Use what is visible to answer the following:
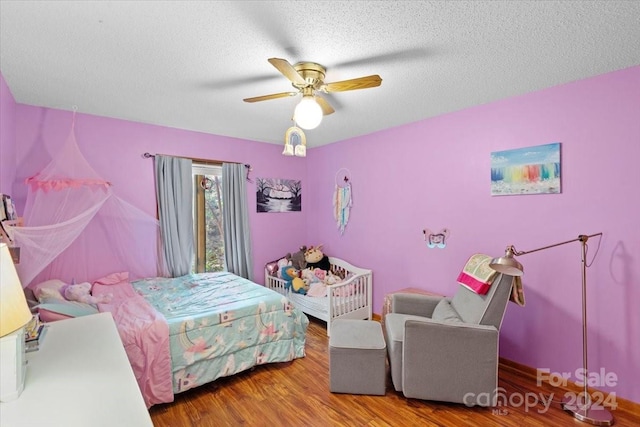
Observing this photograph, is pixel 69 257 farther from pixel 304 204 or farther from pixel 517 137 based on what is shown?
pixel 517 137

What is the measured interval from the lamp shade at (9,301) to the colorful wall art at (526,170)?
332 cm

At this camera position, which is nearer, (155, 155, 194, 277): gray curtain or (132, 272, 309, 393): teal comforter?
(132, 272, 309, 393): teal comforter

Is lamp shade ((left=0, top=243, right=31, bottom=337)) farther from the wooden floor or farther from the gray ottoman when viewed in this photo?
the gray ottoman

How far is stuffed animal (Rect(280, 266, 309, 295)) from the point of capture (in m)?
4.00

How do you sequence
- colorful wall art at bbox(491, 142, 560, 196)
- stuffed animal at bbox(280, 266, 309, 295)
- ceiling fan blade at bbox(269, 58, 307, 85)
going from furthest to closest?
stuffed animal at bbox(280, 266, 309, 295) < colorful wall art at bbox(491, 142, 560, 196) < ceiling fan blade at bbox(269, 58, 307, 85)

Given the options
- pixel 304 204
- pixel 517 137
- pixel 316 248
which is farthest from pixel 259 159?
pixel 517 137

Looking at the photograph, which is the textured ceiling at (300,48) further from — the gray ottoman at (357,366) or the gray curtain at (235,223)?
the gray ottoman at (357,366)

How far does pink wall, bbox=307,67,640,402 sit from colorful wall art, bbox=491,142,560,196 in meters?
0.06

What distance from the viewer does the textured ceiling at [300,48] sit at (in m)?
1.55

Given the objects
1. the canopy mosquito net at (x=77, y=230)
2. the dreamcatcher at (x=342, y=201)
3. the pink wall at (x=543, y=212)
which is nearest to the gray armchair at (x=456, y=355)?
the pink wall at (x=543, y=212)

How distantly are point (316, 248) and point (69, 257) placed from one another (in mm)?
2932

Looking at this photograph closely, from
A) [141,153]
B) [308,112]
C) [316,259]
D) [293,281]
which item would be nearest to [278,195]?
[316,259]

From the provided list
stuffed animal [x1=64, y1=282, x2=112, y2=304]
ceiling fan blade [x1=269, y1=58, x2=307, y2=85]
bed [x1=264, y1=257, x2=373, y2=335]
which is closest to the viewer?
ceiling fan blade [x1=269, y1=58, x2=307, y2=85]

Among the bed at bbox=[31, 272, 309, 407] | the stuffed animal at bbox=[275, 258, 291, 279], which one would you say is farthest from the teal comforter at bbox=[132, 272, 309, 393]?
the stuffed animal at bbox=[275, 258, 291, 279]
